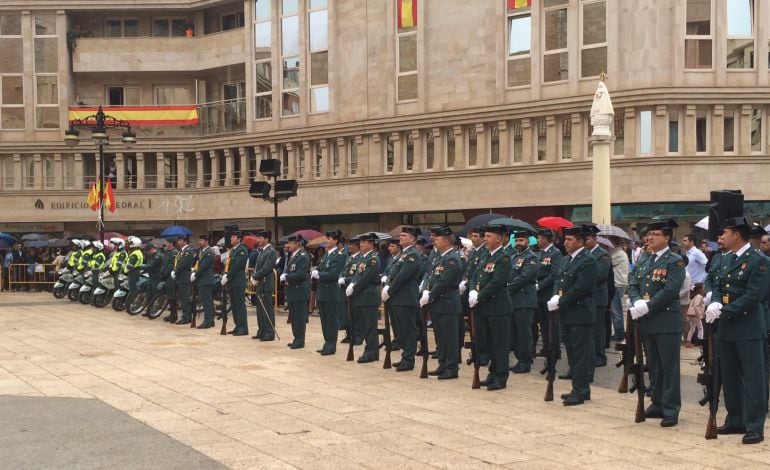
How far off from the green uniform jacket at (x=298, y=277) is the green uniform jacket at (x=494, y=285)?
479 centimetres

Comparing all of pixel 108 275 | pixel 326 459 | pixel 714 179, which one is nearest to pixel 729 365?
pixel 326 459

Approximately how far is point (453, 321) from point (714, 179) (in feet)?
72.7

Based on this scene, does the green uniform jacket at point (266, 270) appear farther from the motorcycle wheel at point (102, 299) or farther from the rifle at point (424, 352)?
the motorcycle wheel at point (102, 299)

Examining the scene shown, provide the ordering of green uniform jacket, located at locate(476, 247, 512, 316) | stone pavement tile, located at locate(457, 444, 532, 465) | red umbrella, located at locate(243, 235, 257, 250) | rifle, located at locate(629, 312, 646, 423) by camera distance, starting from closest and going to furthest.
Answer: stone pavement tile, located at locate(457, 444, 532, 465) < rifle, located at locate(629, 312, 646, 423) < green uniform jacket, located at locate(476, 247, 512, 316) < red umbrella, located at locate(243, 235, 257, 250)

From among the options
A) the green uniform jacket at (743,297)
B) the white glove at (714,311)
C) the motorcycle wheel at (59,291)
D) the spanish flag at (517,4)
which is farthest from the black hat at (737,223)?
the spanish flag at (517,4)

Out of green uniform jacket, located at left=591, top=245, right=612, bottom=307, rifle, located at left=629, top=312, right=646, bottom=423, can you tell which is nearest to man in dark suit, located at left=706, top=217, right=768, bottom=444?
rifle, located at left=629, top=312, right=646, bottom=423

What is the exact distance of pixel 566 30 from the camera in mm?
33344

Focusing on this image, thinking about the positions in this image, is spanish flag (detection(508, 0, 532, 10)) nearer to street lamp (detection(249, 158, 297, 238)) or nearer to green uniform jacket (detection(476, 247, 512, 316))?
street lamp (detection(249, 158, 297, 238))

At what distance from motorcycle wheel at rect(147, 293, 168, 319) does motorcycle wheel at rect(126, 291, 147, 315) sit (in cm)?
69

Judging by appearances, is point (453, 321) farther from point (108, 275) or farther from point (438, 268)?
point (108, 275)

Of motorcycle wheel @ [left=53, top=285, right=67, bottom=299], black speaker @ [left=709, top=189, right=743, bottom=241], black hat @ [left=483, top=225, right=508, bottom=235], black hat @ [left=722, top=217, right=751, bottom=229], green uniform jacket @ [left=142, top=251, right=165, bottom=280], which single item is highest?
black speaker @ [left=709, top=189, right=743, bottom=241]

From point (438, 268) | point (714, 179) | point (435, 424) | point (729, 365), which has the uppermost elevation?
point (714, 179)

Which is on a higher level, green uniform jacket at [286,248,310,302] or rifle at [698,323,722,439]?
green uniform jacket at [286,248,310,302]

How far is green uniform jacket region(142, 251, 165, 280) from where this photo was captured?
21062 mm
